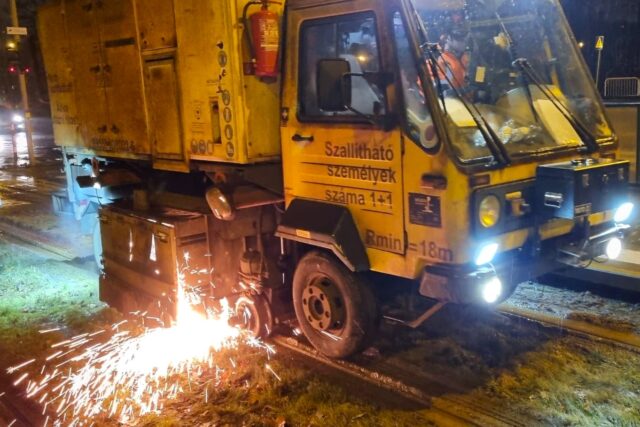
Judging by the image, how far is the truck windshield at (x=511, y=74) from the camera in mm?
4188

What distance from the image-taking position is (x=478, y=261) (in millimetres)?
3988

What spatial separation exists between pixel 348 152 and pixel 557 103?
5.37 feet

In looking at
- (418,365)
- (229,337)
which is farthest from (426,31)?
(229,337)

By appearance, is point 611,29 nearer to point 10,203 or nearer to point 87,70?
point 87,70

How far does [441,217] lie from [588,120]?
1.75 metres

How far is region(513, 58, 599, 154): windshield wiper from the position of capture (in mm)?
4656

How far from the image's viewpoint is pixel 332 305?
187 inches

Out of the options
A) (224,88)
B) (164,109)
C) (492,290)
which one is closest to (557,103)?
→ (492,290)

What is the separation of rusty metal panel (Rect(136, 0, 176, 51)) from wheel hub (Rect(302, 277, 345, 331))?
92.2 inches

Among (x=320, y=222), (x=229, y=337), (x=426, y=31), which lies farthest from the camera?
(x=229, y=337)

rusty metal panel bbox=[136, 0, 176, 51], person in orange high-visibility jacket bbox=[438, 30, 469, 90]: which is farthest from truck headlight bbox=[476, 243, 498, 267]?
rusty metal panel bbox=[136, 0, 176, 51]

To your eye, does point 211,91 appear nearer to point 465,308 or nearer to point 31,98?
point 465,308

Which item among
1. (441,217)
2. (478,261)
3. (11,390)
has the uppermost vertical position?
(441,217)

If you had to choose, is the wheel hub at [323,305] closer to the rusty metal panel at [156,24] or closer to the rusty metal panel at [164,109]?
the rusty metal panel at [164,109]
